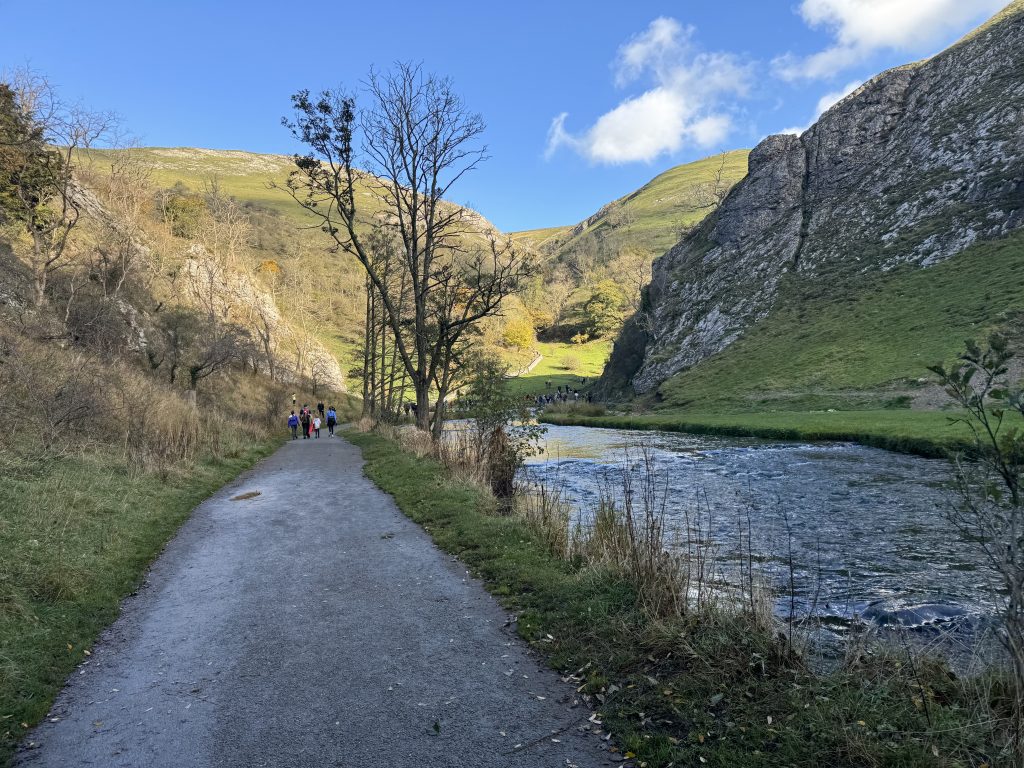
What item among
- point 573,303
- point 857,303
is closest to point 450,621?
point 857,303

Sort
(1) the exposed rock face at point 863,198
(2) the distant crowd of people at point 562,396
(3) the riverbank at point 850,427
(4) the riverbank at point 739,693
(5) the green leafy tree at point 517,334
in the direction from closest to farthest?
(4) the riverbank at point 739,693, (3) the riverbank at point 850,427, (1) the exposed rock face at point 863,198, (2) the distant crowd of people at point 562,396, (5) the green leafy tree at point 517,334

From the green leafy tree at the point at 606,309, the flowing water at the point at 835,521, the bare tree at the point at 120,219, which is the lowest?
the flowing water at the point at 835,521

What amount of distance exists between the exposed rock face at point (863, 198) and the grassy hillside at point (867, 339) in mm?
3291

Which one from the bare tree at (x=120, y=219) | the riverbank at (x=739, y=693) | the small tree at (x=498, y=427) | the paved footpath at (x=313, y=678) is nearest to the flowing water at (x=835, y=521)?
the riverbank at (x=739, y=693)

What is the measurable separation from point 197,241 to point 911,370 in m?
60.1

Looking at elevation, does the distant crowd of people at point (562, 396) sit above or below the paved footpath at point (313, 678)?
above

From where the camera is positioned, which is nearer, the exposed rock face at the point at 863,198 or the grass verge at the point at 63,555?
the grass verge at the point at 63,555

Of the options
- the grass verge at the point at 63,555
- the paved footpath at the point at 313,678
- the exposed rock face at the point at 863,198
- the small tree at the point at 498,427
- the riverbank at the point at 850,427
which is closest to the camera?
the paved footpath at the point at 313,678

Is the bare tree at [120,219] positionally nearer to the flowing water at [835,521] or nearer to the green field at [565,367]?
the flowing water at [835,521]

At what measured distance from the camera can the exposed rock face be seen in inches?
1960

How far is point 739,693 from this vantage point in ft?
15.3

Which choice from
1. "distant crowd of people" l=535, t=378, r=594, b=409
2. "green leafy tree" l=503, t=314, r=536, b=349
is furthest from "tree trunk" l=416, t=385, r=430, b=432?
"green leafy tree" l=503, t=314, r=536, b=349

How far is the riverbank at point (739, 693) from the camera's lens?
3.77 m

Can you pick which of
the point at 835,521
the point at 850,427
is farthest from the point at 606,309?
the point at 835,521
